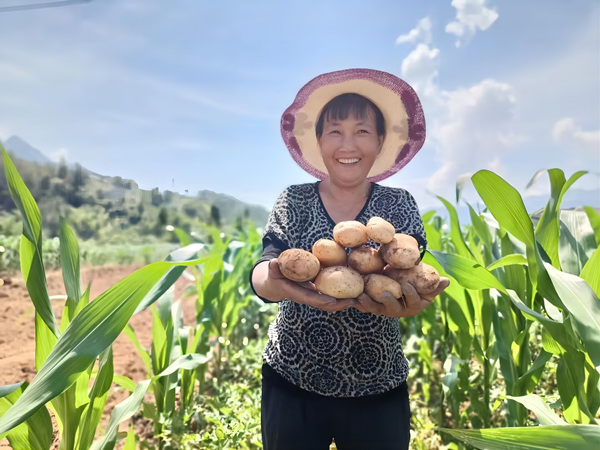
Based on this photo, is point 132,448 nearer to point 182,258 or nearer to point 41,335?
point 41,335

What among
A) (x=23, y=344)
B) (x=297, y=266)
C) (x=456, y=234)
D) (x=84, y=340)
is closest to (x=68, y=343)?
(x=84, y=340)

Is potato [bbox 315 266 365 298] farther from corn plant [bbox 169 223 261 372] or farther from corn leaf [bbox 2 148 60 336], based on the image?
corn plant [bbox 169 223 261 372]

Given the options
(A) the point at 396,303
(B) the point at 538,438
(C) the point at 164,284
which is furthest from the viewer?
(C) the point at 164,284

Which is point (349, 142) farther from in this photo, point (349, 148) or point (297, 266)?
point (297, 266)

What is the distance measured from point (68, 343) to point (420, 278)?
1.96 ft

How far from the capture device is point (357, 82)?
3.12 feet

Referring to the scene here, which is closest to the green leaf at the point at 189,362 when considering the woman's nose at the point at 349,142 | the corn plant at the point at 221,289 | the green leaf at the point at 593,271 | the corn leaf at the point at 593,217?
the corn plant at the point at 221,289

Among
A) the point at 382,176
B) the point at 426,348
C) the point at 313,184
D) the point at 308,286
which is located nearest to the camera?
the point at 308,286

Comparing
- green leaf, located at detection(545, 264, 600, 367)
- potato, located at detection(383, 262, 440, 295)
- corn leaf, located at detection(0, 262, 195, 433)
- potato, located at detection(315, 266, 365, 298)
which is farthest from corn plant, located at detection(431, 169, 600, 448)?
corn leaf, located at detection(0, 262, 195, 433)

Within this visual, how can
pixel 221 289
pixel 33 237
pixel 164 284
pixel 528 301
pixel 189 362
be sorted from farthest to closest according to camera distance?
pixel 221 289, pixel 189 362, pixel 528 301, pixel 164 284, pixel 33 237

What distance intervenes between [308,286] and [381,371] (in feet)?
0.91

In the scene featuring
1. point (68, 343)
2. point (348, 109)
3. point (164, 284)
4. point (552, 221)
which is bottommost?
point (68, 343)

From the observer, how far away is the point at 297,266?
71cm

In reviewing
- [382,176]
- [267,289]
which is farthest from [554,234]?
[267,289]
